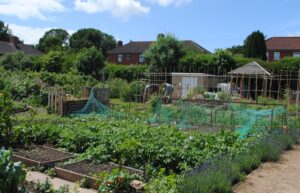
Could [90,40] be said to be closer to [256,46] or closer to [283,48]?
[283,48]

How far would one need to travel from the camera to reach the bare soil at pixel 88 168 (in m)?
6.79

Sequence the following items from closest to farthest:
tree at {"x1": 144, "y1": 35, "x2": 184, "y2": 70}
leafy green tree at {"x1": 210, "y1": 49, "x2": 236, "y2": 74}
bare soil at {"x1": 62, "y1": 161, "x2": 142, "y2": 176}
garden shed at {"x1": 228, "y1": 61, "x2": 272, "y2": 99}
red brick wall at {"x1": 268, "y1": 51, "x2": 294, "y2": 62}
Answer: bare soil at {"x1": 62, "y1": 161, "x2": 142, "y2": 176}, garden shed at {"x1": 228, "y1": 61, "x2": 272, "y2": 99}, leafy green tree at {"x1": 210, "y1": 49, "x2": 236, "y2": 74}, tree at {"x1": 144, "y1": 35, "x2": 184, "y2": 70}, red brick wall at {"x1": 268, "y1": 51, "x2": 294, "y2": 62}

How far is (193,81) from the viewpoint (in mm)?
25953

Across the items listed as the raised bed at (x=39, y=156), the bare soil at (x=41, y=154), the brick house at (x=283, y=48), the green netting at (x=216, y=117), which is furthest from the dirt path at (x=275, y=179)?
the brick house at (x=283, y=48)

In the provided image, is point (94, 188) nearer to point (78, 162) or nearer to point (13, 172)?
point (78, 162)

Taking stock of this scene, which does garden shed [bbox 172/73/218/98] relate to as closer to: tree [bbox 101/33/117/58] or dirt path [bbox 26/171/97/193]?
dirt path [bbox 26/171/97/193]

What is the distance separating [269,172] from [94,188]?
337cm

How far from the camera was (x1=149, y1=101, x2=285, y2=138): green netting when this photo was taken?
11.6 meters

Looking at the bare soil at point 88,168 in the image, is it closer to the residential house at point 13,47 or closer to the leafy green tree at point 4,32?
the residential house at point 13,47

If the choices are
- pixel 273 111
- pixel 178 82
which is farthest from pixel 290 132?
pixel 178 82

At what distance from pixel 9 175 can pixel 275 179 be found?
15.6 feet

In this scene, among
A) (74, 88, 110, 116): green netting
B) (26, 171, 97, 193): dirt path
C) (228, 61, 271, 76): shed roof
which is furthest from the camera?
(228, 61, 271, 76): shed roof

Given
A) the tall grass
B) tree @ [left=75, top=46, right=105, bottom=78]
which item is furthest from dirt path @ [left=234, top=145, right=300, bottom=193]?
tree @ [left=75, top=46, right=105, bottom=78]

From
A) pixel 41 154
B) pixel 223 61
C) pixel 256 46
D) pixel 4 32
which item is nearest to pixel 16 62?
pixel 223 61
